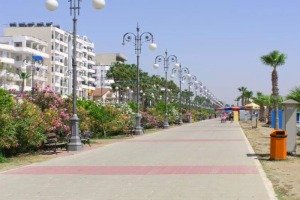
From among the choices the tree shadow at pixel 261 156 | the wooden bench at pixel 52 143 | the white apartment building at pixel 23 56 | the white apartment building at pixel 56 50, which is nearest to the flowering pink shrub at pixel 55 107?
the wooden bench at pixel 52 143

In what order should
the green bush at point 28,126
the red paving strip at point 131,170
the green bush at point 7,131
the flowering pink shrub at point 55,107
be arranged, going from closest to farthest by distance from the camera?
the red paving strip at point 131,170
the green bush at point 7,131
the green bush at point 28,126
the flowering pink shrub at point 55,107

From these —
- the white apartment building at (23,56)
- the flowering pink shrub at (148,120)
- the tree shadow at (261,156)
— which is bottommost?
the tree shadow at (261,156)

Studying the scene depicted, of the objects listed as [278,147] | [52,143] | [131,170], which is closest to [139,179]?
[131,170]

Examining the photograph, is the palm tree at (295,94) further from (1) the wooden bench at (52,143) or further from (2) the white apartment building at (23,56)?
(2) the white apartment building at (23,56)

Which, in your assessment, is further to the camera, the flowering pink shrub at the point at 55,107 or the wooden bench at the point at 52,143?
the flowering pink shrub at the point at 55,107

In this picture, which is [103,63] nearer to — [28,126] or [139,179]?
[28,126]

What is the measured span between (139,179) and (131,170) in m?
1.99

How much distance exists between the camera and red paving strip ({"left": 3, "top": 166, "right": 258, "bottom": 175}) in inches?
561

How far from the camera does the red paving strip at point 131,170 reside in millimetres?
14258

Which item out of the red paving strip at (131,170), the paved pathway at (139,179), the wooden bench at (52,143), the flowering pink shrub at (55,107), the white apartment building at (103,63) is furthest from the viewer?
the white apartment building at (103,63)

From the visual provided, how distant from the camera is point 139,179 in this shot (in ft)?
42.3

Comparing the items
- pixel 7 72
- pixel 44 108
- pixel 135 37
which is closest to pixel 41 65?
pixel 7 72

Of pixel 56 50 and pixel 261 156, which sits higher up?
pixel 56 50

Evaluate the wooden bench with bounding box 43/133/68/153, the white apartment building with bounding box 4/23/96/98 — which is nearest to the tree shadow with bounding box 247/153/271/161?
the wooden bench with bounding box 43/133/68/153
